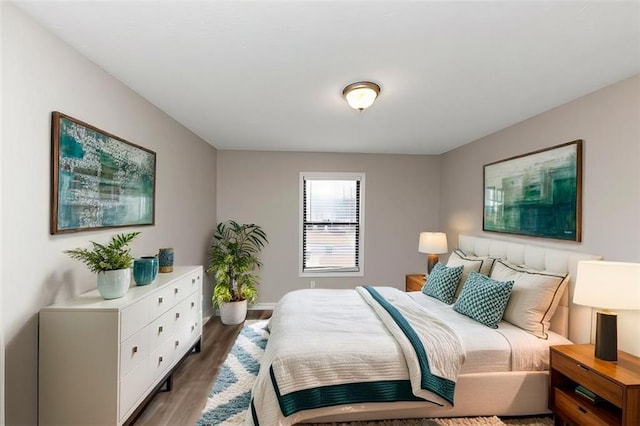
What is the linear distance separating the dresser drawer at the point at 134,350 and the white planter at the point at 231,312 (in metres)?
1.94

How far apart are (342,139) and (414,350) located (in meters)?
2.70

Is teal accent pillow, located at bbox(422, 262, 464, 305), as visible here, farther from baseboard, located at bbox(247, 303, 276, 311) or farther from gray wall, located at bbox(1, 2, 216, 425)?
gray wall, located at bbox(1, 2, 216, 425)

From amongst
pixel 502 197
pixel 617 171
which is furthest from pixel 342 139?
pixel 617 171

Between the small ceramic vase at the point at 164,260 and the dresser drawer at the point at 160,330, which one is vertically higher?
the small ceramic vase at the point at 164,260

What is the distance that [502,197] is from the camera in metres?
3.34

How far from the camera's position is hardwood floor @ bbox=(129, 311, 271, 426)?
2.15 meters

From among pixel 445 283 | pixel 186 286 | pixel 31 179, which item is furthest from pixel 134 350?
pixel 445 283

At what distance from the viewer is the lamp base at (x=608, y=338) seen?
6.13 ft

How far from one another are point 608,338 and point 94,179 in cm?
345

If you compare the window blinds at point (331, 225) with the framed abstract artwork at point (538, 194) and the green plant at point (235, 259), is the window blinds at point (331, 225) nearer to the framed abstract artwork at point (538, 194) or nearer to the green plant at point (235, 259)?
the green plant at point (235, 259)

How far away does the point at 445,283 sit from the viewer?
3090 mm

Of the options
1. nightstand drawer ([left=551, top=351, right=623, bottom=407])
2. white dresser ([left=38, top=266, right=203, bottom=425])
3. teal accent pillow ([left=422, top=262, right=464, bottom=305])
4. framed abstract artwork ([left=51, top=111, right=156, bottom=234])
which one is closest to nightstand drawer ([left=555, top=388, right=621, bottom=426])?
nightstand drawer ([left=551, top=351, right=623, bottom=407])

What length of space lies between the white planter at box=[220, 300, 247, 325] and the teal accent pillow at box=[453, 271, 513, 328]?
8.88 ft

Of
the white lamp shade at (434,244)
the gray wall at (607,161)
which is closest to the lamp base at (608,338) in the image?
the gray wall at (607,161)
